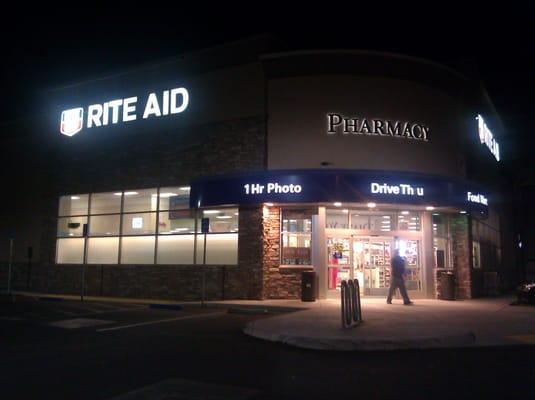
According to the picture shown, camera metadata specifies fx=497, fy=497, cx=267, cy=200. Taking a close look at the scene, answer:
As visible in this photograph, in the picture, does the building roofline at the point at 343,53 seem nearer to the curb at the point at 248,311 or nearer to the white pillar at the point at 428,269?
the white pillar at the point at 428,269

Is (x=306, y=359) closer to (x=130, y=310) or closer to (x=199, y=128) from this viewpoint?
(x=130, y=310)

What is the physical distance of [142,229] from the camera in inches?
866

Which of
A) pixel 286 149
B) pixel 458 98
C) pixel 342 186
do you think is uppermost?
pixel 458 98

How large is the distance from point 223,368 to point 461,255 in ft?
51.7

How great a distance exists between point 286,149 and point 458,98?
8.23 metres

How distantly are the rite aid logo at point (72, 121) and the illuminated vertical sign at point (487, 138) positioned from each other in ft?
64.4

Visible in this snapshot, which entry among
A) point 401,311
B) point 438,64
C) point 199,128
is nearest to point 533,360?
point 401,311

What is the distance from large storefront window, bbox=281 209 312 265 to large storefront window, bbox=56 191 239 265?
Result: 6.45ft

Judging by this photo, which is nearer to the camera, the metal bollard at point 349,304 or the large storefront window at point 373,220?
the metal bollard at point 349,304

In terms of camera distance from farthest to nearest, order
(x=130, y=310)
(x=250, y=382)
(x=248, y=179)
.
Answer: (x=248, y=179) → (x=130, y=310) → (x=250, y=382)

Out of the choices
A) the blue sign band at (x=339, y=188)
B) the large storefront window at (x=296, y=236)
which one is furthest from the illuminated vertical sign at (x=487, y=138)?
the large storefront window at (x=296, y=236)

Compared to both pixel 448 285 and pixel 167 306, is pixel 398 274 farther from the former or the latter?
pixel 167 306

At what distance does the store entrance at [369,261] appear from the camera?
767 inches

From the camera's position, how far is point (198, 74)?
70.5 ft
